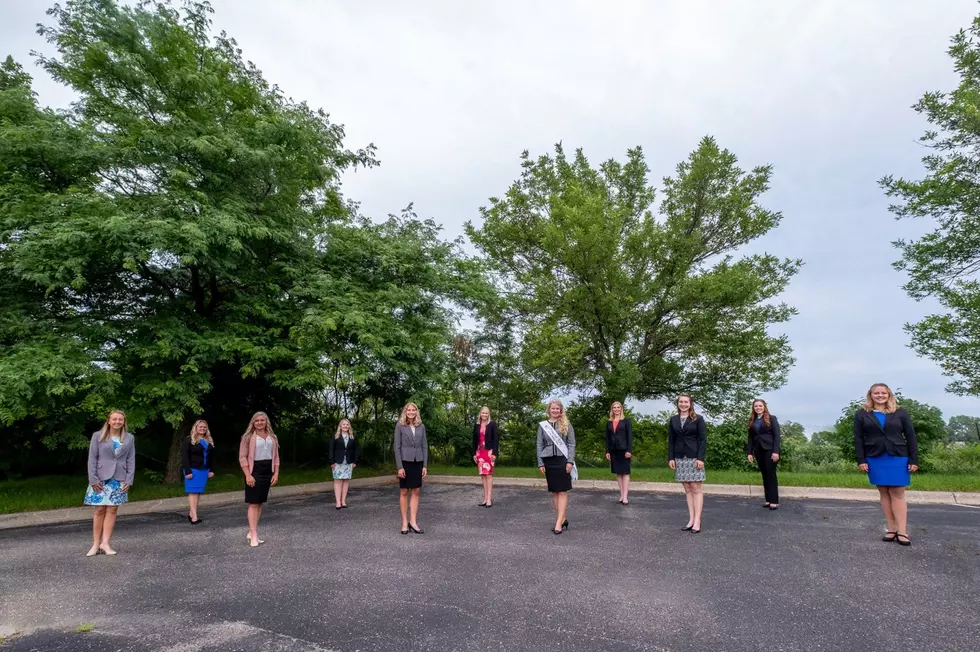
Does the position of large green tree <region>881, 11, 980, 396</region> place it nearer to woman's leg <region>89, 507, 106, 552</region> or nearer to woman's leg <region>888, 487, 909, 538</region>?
woman's leg <region>888, 487, 909, 538</region>

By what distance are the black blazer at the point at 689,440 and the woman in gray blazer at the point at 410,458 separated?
12.1 ft

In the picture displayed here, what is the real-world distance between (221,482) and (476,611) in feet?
35.5

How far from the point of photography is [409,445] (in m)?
7.41

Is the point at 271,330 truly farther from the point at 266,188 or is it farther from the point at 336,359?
the point at 266,188

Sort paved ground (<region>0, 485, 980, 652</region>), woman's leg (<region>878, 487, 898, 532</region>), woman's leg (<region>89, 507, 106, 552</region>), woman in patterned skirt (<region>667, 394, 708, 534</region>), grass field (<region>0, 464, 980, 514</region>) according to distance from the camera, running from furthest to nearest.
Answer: grass field (<region>0, 464, 980, 514</region>) → woman in patterned skirt (<region>667, 394, 708, 534</region>) → woman's leg (<region>89, 507, 106, 552</region>) → woman's leg (<region>878, 487, 898, 532</region>) → paved ground (<region>0, 485, 980, 652</region>)

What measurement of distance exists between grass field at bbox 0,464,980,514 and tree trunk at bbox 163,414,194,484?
1.10 feet

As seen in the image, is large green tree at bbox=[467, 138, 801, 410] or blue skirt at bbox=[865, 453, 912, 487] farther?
large green tree at bbox=[467, 138, 801, 410]

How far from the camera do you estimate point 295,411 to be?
16469 mm

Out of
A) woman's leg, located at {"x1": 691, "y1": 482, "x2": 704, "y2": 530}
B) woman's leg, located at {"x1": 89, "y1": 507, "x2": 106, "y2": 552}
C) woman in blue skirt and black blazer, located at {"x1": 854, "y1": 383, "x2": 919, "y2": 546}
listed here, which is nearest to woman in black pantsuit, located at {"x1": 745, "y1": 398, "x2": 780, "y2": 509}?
woman in blue skirt and black blazer, located at {"x1": 854, "y1": 383, "x2": 919, "y2": 546}

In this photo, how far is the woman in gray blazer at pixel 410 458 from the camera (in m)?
7.31

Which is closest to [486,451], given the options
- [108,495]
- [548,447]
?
[548,447]

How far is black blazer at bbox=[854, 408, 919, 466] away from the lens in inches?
236

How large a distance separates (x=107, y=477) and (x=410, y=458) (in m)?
3.96

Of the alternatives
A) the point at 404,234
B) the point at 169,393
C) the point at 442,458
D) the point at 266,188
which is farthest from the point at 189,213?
→ the point at 442,458
